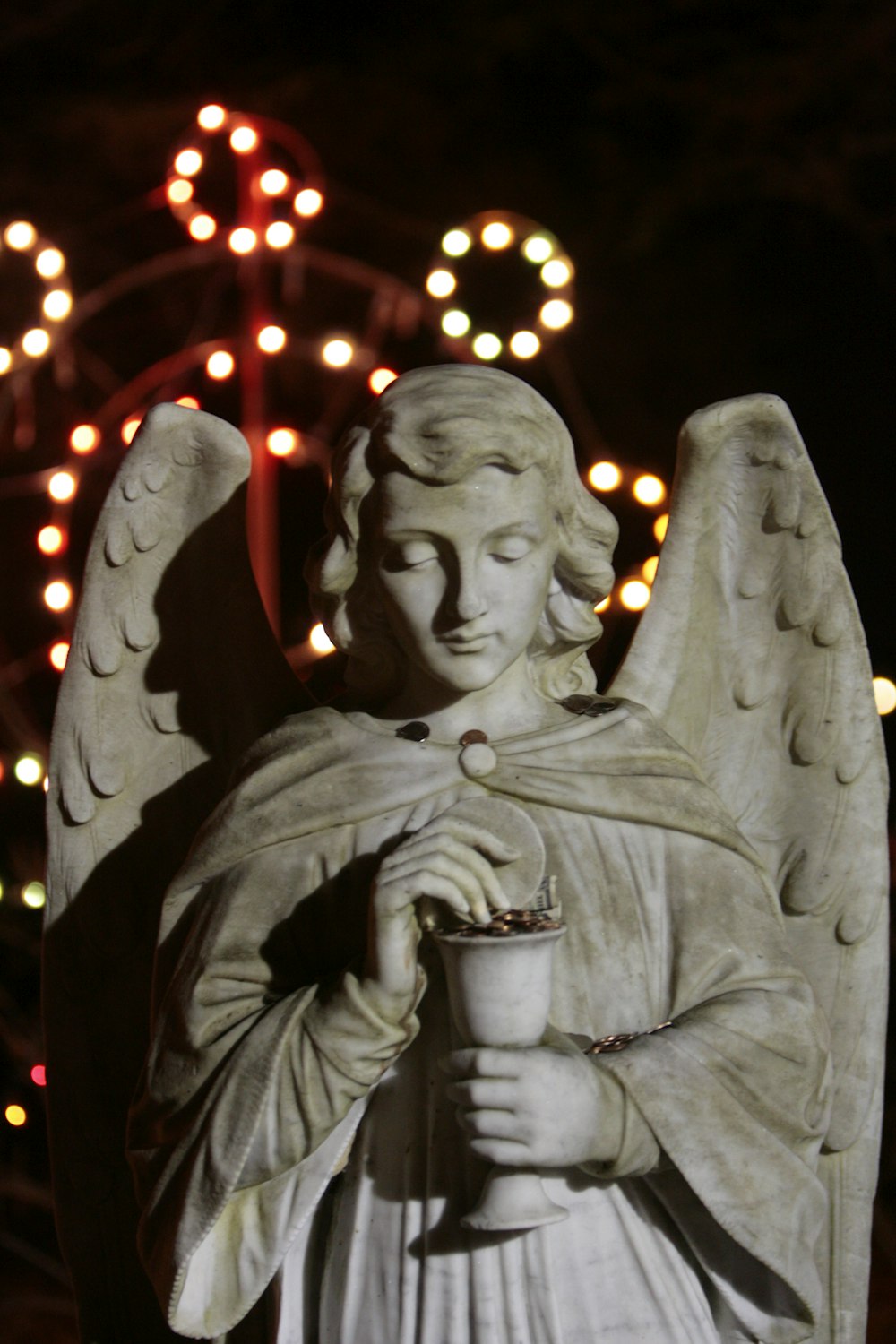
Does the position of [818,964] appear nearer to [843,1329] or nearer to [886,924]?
[886,924]

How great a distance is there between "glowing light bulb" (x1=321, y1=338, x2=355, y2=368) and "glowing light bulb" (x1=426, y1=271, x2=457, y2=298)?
232 mm

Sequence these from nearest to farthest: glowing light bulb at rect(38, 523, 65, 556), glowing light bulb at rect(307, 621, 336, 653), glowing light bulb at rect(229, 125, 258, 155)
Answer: glowing light bulb at rect(307, 621, 336, 653) < glowing light bulb at rect(38, 523, 65, 556) < glowing light bulb at rect(229, 125, 258, 155)

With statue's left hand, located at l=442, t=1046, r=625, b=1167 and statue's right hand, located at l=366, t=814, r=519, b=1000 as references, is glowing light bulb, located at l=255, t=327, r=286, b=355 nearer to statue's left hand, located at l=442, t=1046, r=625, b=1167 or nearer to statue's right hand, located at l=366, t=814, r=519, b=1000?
statue's right hand, located at l=366, t=814, r=519, b=1000

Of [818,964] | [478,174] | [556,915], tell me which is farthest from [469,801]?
[478,174]

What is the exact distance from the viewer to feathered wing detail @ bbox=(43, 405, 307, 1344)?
2631 mm

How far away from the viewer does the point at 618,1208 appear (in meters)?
2.23

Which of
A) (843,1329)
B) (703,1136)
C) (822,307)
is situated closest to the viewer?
(703,1136)

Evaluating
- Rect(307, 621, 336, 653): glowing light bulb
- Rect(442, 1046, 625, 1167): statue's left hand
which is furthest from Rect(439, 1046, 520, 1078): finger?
Rect(307, 621, 336, 653): glowing light bulb

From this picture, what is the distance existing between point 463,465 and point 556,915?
1.53ft

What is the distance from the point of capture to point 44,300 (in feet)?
13.1

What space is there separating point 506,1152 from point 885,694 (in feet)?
6.27

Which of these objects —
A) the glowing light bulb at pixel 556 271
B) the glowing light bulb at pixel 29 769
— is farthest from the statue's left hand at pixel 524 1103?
the glowing light bulb at pixel 556 271

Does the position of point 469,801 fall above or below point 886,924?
above

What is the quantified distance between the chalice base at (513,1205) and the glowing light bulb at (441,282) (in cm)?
206
